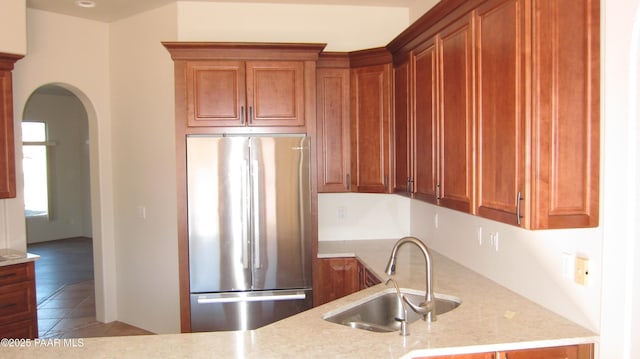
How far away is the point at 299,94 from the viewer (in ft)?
11.4

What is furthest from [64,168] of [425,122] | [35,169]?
[425,122]

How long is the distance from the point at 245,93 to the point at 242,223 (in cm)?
93

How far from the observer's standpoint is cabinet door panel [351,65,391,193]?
11.9 ft

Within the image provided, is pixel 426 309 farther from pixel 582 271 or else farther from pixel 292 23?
pixel 292 23

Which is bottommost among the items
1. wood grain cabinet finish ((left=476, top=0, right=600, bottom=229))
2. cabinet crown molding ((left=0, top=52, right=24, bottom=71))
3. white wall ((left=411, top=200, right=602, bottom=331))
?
white wall ((left=411, top=200, right=602, bottom=331))

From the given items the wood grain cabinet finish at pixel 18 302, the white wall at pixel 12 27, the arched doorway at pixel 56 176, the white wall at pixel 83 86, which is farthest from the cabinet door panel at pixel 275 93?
the arched doorway at pixel 56 176

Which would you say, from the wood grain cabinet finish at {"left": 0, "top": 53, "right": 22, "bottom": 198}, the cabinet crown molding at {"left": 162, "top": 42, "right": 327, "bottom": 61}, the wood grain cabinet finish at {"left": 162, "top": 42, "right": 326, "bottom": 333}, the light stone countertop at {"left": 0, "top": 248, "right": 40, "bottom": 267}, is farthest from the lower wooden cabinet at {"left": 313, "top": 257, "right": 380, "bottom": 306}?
the wood grain cabinet finish at {"left": 0, "top": 53, "right": 22, "bottom": 198}

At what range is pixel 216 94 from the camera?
3398 millimetres

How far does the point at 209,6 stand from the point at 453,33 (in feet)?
7.50

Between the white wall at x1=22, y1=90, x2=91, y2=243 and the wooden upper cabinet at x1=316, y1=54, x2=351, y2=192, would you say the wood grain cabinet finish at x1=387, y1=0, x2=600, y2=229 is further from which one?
the white wall at x1=22, y1=90, x2=91, y2=243

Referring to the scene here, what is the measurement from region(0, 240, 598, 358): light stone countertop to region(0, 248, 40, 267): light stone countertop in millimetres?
1977

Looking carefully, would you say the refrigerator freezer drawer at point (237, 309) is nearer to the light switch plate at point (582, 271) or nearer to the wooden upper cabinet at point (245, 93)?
the wooden upper cabinet at point (245, 93)

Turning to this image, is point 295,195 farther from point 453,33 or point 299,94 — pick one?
point 453,33

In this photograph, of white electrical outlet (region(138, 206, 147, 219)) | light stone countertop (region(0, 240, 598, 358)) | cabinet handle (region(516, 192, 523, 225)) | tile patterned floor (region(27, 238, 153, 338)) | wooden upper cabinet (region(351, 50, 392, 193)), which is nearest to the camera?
light stone countertop (region(0, 240, 598, 358))
